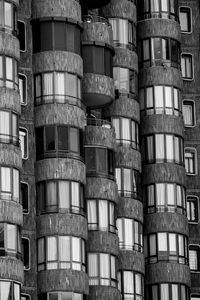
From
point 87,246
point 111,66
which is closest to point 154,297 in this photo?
point 87,246

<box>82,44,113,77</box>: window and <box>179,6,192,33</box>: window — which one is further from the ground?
<box>179,6,192,33</box>: window

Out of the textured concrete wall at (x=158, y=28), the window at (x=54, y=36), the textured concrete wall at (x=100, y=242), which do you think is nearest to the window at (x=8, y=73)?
the window at (x=54, y=36)

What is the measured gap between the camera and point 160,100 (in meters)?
147

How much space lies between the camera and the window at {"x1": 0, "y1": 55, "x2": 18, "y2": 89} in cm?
13325

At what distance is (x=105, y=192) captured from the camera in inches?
5443

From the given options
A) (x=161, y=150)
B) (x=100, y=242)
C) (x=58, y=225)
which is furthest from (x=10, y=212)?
(x=161, y=150)

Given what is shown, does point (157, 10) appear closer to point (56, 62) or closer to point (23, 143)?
point (56, 62)

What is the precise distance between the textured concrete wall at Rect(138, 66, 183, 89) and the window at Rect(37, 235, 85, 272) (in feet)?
60.7

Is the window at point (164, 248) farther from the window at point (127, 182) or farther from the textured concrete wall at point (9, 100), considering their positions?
the textured concrete wall at point (9, 100)

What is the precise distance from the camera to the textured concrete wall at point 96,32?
142 m

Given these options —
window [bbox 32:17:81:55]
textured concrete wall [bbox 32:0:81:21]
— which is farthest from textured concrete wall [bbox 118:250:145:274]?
textured concrete wall [bbox 32:0:81:21]

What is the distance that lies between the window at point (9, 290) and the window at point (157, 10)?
30236mm

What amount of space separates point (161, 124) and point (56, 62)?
1232 centimetres

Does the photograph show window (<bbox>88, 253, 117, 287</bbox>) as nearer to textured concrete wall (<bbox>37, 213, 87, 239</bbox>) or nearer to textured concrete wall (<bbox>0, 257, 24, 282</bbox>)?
textured concrete wall (<bbox>37, 213, 87, 239</bbox>)
